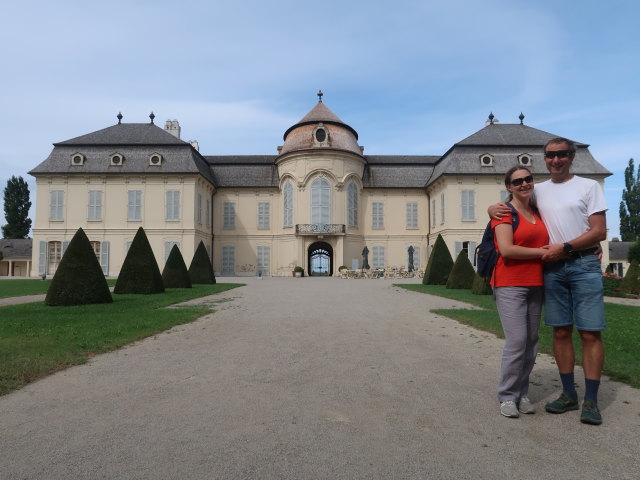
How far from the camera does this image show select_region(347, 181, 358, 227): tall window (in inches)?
1264

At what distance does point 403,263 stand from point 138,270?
2311 cm

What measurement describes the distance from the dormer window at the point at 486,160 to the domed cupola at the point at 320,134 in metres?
9.02

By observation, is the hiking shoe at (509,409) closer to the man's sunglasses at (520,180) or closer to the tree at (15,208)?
the man's sunglasses at (520,180)

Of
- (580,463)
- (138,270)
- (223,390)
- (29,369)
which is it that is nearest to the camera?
(580,463)

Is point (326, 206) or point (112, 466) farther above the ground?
point (326, 206)

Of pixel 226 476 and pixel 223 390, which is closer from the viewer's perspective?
pixel 226 476

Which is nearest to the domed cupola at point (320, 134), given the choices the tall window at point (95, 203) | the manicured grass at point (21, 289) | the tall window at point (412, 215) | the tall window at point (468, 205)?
the tall window at point (412, 215)

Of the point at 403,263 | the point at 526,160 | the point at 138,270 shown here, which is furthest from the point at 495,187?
the point at 138,270

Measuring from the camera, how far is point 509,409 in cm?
312

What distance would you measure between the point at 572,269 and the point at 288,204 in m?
29.9

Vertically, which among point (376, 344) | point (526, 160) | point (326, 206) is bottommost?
point (376, 344)

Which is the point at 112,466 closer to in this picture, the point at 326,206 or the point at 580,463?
the point at 580,463

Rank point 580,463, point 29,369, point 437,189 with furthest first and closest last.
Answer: point 437,189, point 29,369, point 580,463

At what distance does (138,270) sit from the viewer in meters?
14.0
